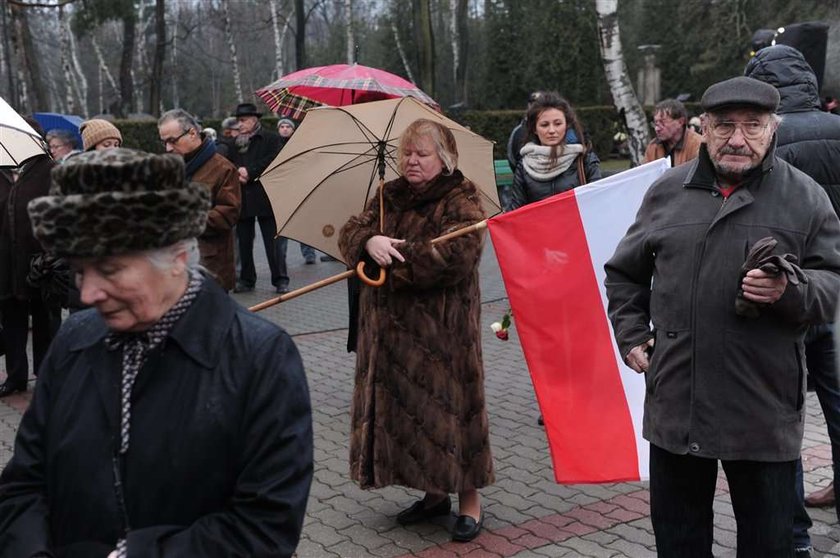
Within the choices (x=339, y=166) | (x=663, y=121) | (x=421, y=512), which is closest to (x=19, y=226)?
(x=339, y=166)

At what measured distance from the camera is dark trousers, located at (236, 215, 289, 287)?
38.8 ft

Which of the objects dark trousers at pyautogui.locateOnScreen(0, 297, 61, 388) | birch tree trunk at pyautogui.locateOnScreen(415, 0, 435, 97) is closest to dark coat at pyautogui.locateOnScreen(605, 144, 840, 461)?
dark trousers at pyautogui.locateOnScreen(0, 297, 61, 388)

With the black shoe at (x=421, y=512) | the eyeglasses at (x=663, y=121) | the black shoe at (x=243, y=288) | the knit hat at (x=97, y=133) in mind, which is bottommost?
the black shoe at (x=243, y=288)

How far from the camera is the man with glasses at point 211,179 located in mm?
6918

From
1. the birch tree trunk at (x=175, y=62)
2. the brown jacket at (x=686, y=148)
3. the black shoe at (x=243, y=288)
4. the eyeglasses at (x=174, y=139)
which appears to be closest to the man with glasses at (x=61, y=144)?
the eyeglasses at (x=174, y=139)

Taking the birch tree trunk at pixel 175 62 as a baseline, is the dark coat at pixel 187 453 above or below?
below

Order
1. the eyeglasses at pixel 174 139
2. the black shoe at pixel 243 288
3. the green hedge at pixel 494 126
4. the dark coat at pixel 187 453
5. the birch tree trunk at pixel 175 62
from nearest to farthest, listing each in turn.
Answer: the dark coat at pixel 187 453 → the eyeglasses at pixel 174 139 → the black shoe at pixel 243 288 → the green hedge at pixel 494 126 → the birch tree trunk at pixel 175 62

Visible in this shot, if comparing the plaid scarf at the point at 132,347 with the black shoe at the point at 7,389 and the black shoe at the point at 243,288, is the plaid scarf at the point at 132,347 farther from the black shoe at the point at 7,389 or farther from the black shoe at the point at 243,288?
the black shoe at the point at 243,288

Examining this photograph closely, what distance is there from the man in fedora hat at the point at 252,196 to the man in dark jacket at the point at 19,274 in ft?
14.0

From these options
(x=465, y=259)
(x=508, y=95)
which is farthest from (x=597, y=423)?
(x=508, y=95)

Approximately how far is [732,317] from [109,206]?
6.44ft

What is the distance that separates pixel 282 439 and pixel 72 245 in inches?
22.4

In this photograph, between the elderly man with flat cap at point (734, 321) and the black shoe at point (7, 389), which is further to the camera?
the black shoe at point (7, 389)

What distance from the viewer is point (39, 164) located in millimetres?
7055
